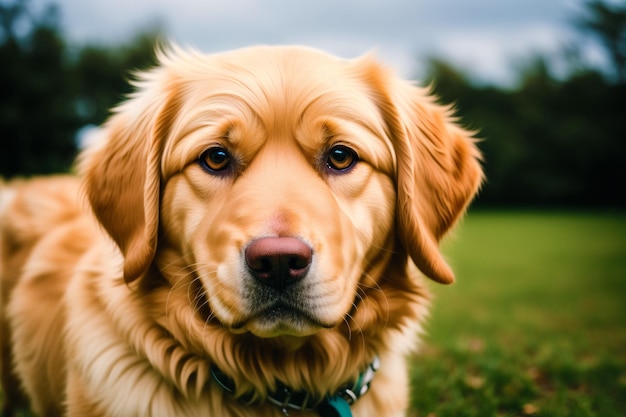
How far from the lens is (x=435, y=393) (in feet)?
14.3

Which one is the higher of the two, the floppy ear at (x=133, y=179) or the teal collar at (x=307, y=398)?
the floppy ear at (x=133, y=179)

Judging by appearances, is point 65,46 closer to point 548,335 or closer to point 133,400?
point 548,335

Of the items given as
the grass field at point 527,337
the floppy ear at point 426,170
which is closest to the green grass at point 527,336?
the grass field at point 527,337

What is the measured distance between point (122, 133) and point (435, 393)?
3060 mm

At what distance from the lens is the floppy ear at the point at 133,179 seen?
2762 mm

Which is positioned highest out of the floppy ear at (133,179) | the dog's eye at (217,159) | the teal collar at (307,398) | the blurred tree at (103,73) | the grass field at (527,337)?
the dog's eye at (217,159)

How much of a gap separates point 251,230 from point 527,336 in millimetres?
6006

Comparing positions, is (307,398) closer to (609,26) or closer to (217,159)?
(217,159)

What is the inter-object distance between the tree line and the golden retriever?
22.7 m

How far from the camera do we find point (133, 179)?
2.88 meters

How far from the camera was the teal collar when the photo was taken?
2736 mm

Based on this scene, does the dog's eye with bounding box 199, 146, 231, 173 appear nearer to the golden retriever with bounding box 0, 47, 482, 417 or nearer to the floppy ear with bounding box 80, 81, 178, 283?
the golden retriever with bounding box 0, 47, 482, 417

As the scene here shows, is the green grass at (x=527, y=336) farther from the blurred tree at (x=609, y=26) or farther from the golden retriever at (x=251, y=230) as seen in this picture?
the blurred tree at (x=609, y=26)

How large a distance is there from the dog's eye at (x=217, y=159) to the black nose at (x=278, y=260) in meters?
0.64
